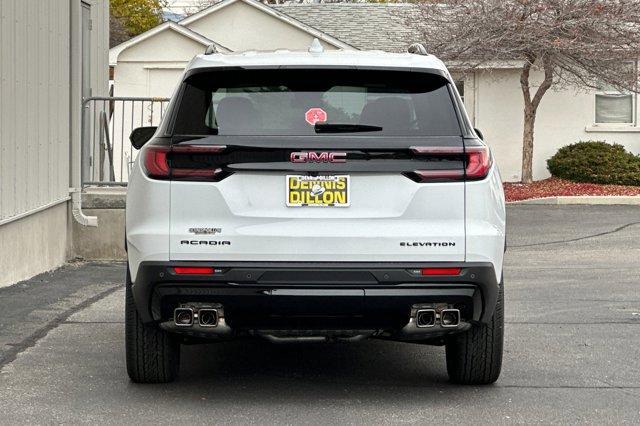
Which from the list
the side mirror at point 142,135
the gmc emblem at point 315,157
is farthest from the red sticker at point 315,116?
the side mirror at point 142,135

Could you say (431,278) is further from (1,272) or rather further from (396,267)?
(1,272)

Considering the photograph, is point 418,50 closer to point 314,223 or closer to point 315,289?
point 314,223

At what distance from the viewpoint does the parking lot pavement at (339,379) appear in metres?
6.63

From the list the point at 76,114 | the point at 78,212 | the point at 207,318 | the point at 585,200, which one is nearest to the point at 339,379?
the point at 207,318

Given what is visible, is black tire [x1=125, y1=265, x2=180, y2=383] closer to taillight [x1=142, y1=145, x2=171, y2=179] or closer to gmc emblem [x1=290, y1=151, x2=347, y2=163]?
taillight [x1=142, y1=145, x2=171, y2=179]

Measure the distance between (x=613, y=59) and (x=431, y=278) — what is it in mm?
21618

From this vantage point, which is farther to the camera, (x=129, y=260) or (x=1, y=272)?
(x=1, y=272)

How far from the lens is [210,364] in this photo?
812 cm

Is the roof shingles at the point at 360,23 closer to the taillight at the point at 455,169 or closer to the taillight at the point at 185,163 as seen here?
the taillight at the point at 455,169

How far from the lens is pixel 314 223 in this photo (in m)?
6.39

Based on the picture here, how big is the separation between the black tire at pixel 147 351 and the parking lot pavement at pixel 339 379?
8 cm

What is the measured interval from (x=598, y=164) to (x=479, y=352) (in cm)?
2182

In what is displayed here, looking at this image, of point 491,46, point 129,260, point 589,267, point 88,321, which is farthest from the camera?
point 491,46

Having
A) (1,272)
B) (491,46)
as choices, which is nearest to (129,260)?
(1,272)
